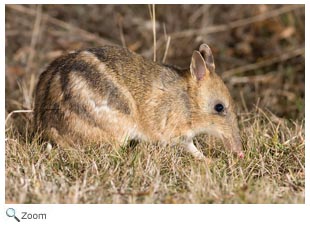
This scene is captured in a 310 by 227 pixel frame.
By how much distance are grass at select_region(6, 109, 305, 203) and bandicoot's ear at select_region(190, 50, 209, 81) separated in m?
0.72

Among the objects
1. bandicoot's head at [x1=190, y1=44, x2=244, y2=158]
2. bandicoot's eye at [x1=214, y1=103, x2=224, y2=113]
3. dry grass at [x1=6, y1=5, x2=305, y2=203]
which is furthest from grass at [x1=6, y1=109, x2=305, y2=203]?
bandicoot's eye at [x1=214, y1=103, x2=224, y2=113]

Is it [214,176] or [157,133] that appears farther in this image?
[157,133]

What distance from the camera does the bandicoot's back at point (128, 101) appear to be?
20.4 feet

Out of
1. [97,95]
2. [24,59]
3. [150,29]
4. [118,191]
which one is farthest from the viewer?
[150,29]

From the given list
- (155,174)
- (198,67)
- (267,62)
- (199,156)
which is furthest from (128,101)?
(267,62)

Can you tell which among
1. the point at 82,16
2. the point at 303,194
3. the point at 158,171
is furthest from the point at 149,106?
the point at 82,16

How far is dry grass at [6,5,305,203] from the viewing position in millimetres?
5273

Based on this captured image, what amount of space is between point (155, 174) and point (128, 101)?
1048 millimetres

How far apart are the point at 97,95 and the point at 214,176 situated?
4.86 ft

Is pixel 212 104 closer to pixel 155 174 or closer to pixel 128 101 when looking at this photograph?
pixel 128 101

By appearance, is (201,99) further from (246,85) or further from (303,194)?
(246,85)

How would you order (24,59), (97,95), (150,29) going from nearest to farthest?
(97,95), (24,59), (150,29)

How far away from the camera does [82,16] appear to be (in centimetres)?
1097

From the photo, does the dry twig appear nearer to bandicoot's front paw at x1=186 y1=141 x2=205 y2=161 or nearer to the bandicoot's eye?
the bandicoot's eye
